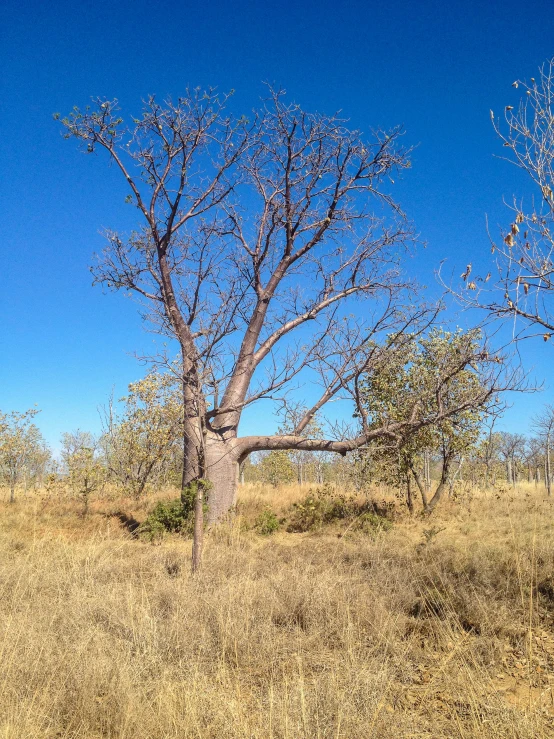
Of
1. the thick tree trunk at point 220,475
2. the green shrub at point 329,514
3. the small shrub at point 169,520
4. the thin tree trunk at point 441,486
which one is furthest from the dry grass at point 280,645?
the thin tree trunk at point 441,486

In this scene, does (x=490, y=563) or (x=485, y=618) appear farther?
(x=490, y=563)

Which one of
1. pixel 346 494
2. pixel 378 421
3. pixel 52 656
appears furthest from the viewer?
pixel 346 494

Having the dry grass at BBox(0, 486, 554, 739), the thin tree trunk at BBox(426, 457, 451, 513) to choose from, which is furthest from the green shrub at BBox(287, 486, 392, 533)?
the dry grass at BBox(0, 486, 554, 739)

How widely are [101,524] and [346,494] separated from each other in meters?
6.50

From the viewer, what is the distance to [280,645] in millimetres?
4258

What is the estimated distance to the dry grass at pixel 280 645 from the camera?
9.93ft

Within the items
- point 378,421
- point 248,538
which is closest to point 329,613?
point 248,538

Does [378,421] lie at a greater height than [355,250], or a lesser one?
lesser

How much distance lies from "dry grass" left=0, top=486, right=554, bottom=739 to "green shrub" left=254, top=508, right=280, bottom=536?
313 centimetres

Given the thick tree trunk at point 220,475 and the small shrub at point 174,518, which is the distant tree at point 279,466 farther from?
the small shrub at point 174,518

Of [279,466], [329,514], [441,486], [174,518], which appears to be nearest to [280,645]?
[174,518]

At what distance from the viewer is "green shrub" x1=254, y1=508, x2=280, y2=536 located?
426 inches

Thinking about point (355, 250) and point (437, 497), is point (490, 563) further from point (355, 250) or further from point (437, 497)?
point (355, 250)

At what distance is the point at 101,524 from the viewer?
10.8 meters
